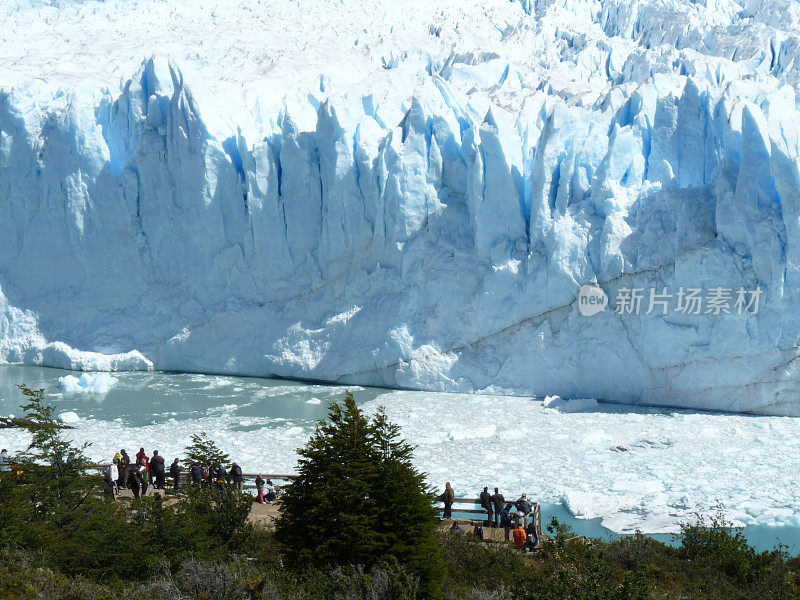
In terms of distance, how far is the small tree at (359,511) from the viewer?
18.9 feet

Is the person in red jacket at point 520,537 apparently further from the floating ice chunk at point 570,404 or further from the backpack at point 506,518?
the floating ice chunk at point 570,404

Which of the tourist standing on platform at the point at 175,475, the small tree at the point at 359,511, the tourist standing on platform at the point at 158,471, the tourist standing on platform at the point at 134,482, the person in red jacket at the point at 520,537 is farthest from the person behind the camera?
the tourist standing on platform at the point at 158,471

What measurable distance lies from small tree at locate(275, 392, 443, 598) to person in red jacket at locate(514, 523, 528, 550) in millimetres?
2108

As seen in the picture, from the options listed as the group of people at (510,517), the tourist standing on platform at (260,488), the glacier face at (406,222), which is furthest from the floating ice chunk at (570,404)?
the tourist standing on platform at (260,488)

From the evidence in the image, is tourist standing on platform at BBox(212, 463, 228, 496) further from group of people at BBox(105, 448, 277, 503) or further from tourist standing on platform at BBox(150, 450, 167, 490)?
tourist standing on platform at BBox(150, 450, 167, 490)

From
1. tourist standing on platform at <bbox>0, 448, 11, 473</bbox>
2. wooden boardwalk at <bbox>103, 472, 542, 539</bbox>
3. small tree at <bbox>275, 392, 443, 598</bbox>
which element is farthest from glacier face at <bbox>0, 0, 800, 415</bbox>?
small tree at <bbox>275, 392, 443, 598</bbox>

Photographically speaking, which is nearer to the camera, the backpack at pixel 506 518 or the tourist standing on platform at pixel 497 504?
the backpack at pixel 506 518

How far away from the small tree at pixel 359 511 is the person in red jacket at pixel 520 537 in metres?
2.11

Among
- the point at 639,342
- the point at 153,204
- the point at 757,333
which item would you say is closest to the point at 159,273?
the point at 153,204

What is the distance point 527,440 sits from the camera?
13148 mm

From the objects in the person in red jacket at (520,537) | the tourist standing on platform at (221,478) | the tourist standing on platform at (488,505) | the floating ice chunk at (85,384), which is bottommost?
the person in red jacket at (520,537)

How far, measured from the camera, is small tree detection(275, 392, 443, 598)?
227 inches

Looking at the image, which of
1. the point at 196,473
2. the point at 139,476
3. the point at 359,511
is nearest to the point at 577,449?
the point at 196,473

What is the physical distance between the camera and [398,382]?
1738 centimetres
